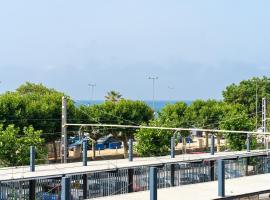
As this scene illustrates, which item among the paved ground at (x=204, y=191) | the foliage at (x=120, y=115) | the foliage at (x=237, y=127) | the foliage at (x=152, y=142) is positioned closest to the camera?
the paved ground at (x=204, y=191)

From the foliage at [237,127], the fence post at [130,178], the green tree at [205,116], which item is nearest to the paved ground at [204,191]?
the fence post at [130,178]

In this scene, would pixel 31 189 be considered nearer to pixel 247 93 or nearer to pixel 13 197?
pixel 13 197

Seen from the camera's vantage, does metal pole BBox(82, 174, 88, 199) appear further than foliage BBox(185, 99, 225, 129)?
No

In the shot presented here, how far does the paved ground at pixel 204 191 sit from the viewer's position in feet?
50.8

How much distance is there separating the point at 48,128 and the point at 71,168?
25.5 meters

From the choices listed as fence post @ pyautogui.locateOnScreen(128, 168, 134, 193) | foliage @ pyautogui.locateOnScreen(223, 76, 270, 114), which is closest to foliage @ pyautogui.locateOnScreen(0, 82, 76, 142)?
fence post @ pyautogui.locateOnScreen(128, 168, 134, 193)

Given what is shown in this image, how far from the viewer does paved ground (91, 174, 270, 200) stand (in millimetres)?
15484

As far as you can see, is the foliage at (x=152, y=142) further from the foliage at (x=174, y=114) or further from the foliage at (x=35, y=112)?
the foliage at (x=35, y=112)

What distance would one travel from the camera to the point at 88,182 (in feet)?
84.8

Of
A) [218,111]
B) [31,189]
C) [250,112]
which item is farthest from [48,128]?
[250,112]

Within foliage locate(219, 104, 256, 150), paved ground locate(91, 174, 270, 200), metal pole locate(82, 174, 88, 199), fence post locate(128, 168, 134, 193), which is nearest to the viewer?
paved ground locate(91, 174, 270, 200)

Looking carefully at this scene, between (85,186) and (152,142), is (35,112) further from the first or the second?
(85,186)

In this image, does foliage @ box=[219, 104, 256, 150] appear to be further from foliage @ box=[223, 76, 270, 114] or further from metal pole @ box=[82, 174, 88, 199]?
foliage @ box=[223, 76, 270, 114]

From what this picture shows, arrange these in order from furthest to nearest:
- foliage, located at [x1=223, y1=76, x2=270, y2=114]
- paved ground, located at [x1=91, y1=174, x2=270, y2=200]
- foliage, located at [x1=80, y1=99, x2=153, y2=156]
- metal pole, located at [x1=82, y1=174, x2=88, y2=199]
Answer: foliage, located at [x1=223, y1=76, x2=270, y2=114], foliage, located at [x1=80, y1=99, x2=153, y2=156], metal pole, located at [x1=82, y1=174, x2=88, y2=199], paved ground, located at [x1=91, y1=174, x2=270, y2=200]
